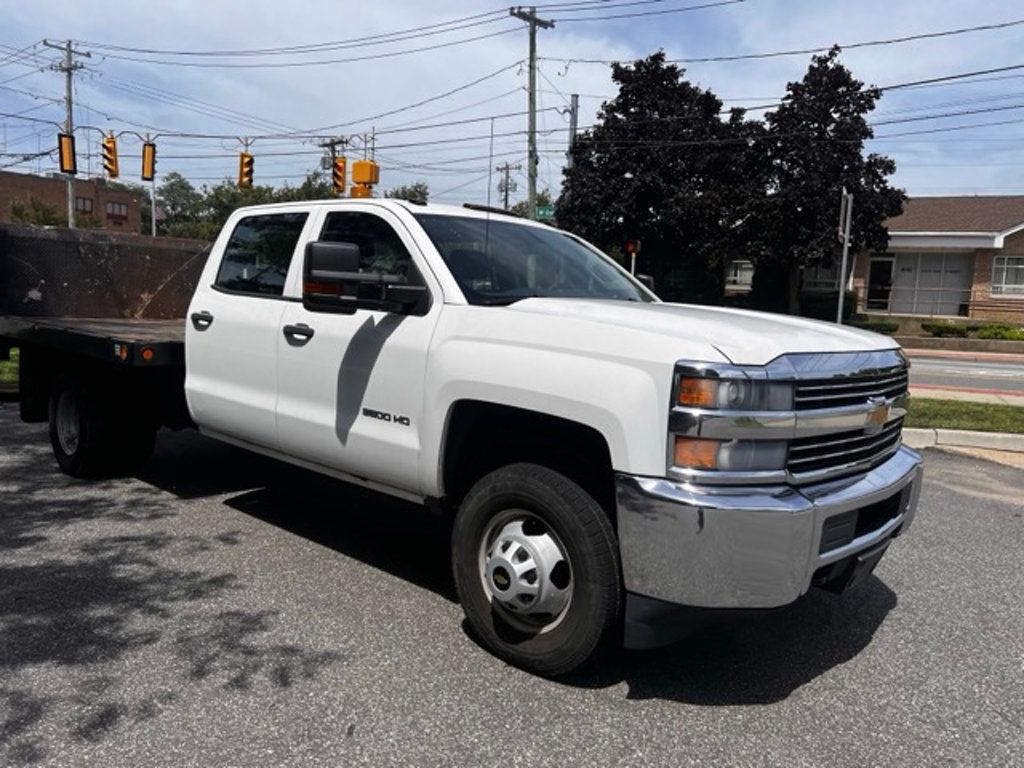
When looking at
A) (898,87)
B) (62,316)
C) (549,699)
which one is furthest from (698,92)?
(549,699)

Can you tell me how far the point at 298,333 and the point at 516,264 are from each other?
1.21 metres

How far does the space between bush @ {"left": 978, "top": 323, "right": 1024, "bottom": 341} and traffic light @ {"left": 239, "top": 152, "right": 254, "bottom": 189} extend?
77.8ft

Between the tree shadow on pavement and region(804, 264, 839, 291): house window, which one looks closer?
the tree shadow on pavement

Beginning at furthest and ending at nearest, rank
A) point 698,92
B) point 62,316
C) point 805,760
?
point 698,92 → point 62,316 → point 805,760

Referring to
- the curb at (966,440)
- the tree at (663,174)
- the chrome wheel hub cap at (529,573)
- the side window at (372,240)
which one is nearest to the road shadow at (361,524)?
the chrome wheel hub cap at (529,573)

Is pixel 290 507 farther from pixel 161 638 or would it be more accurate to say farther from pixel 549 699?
pixel 549 699

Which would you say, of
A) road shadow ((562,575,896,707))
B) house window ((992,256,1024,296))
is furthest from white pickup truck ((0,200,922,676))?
house window ((992,256,1024,296))

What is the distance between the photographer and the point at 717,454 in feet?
9.84

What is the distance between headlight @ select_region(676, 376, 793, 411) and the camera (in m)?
2.97

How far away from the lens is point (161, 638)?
374cm

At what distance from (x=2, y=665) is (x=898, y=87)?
23545 mm

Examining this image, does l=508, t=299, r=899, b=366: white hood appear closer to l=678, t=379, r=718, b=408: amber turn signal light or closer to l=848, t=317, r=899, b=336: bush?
l=678, t=379, r=718, b=408: amber turn signal light

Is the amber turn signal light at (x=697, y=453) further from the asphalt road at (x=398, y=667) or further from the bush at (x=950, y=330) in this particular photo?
the bush at (x=950, y=330)

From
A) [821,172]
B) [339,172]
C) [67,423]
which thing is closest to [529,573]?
[67,423]
